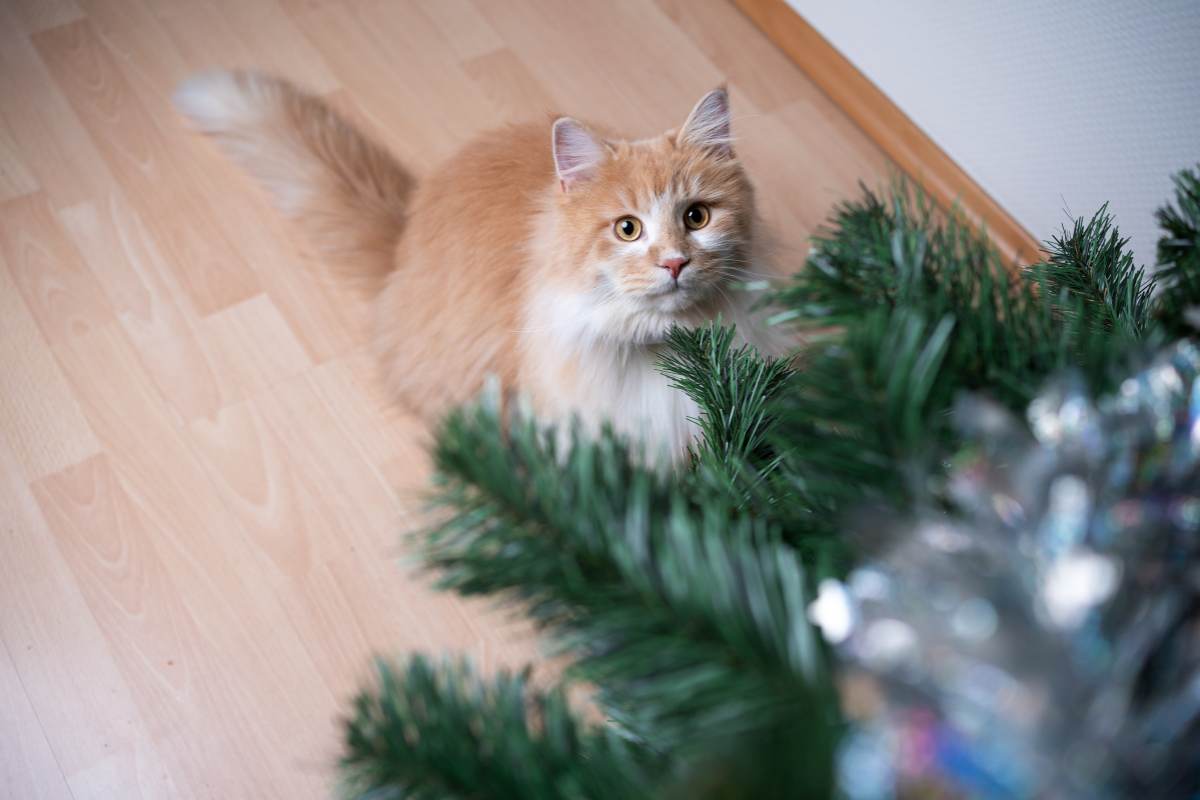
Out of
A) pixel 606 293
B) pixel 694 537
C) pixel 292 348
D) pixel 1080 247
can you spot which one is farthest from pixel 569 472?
pixel 292 348

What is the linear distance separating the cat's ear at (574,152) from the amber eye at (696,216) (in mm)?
123

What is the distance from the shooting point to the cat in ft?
3.46

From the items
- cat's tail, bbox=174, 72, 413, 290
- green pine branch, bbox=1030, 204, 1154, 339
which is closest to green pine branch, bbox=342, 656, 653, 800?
green pine branch, bbox=1030, 204, 1154, 339

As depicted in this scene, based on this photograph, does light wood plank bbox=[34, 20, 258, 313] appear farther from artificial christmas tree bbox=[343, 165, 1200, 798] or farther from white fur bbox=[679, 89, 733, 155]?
artificial christmas tree bbox=[343, 165, 1200, 798]

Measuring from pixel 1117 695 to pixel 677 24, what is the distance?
72.1 inches

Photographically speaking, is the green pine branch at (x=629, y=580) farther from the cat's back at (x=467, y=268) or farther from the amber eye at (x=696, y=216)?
the cat's back at (x=467, y=268)

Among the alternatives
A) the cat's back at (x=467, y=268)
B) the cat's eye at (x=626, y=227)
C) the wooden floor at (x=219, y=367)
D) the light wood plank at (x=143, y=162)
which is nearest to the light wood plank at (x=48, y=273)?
the wooden floor at (x=219, y=367)

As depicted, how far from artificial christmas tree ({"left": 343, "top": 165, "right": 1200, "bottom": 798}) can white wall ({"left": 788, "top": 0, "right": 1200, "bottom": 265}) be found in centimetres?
85

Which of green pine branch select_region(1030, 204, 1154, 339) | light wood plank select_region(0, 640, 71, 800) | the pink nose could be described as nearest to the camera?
green pine branch select_region(1030, 204, 1154, 339)

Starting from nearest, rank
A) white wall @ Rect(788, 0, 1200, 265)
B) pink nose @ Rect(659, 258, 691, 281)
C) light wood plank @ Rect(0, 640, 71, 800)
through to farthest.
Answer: pink nose @ Rect(659, 258, 691, 281), light wood plank @ Rect(0, 640, 71, 800), white wall @ Rect(788, 0, 1200, 265)

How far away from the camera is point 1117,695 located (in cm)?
25

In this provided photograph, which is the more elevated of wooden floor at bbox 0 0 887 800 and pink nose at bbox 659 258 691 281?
pink nose at bbox 659 258 691 281

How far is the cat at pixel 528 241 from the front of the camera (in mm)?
1056

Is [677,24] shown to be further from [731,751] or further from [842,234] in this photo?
[731,751]
